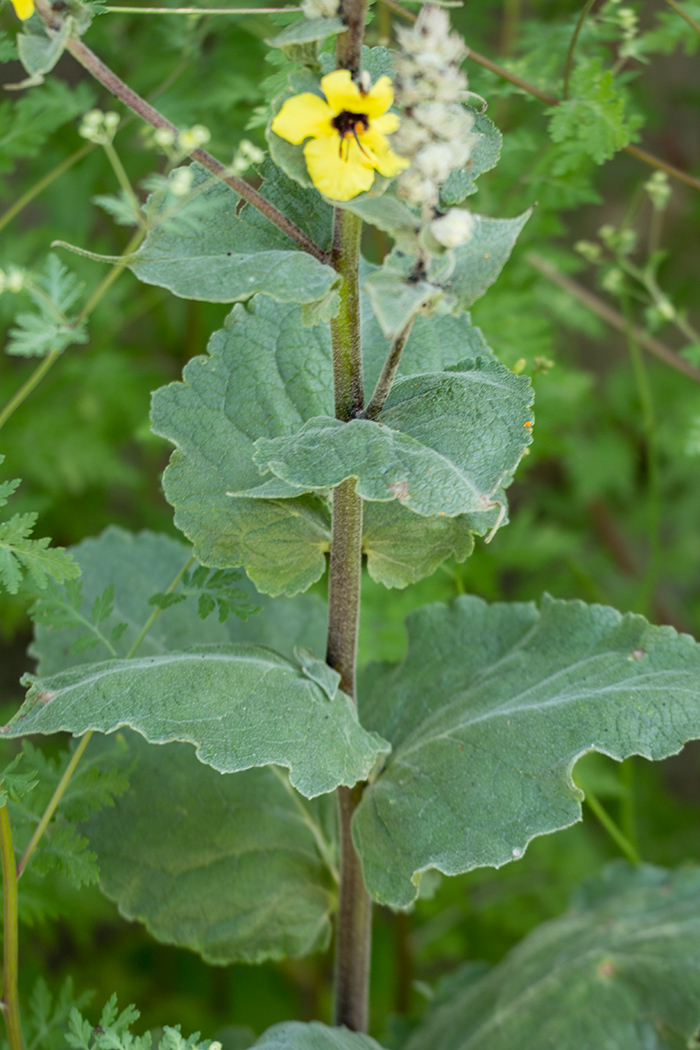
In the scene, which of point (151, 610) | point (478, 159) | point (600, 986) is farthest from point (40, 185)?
point (600, 986)

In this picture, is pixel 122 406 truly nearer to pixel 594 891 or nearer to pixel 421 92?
pixel 594 891

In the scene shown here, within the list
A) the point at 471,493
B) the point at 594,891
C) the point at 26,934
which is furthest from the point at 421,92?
the point at 26,934

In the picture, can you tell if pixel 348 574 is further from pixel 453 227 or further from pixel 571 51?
pixel 571 51

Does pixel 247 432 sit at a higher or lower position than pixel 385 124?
lower

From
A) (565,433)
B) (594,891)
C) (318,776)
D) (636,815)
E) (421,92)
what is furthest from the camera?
(565,433)

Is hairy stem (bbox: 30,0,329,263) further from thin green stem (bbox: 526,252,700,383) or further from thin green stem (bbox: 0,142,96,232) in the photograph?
thin green stem (bbox: 526,252,700,383)

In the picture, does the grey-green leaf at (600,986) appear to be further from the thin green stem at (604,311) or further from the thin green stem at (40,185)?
the thin green stem at (40,185)

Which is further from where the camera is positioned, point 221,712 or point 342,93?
point 221,712
